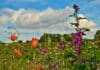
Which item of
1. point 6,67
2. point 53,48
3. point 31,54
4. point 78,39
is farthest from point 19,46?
point 78,39

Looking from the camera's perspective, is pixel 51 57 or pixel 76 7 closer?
pixel 76 7

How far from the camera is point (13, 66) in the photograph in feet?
39.9

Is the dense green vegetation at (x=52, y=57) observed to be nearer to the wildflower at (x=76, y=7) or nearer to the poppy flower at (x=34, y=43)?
the wildflower at (x=76, y=7)

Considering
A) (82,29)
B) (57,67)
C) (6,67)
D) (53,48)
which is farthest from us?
(53,48)

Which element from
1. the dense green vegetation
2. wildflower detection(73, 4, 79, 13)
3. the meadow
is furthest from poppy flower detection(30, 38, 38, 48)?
the dense green vegetation

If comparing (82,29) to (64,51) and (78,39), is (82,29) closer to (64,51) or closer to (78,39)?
(78,39)

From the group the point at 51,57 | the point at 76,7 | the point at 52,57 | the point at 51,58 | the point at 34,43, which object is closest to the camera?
the point at 34,43

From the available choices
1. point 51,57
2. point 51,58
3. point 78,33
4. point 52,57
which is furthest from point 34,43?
point 52,57

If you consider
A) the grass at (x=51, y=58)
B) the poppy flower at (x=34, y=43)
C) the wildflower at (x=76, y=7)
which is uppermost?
the wildflower at (x=76, y=7)

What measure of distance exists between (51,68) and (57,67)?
36cm

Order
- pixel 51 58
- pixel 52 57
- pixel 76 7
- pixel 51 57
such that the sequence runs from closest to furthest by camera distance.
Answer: pixel 76 7 → pixel 51 58 → pixel 51 57 → pixel 52 57

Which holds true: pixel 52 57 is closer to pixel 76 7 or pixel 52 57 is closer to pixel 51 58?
pixel 51 58

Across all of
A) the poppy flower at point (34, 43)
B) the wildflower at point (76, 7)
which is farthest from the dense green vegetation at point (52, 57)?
the poppy flower at point (34, 43)

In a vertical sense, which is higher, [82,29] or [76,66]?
[82,29]
